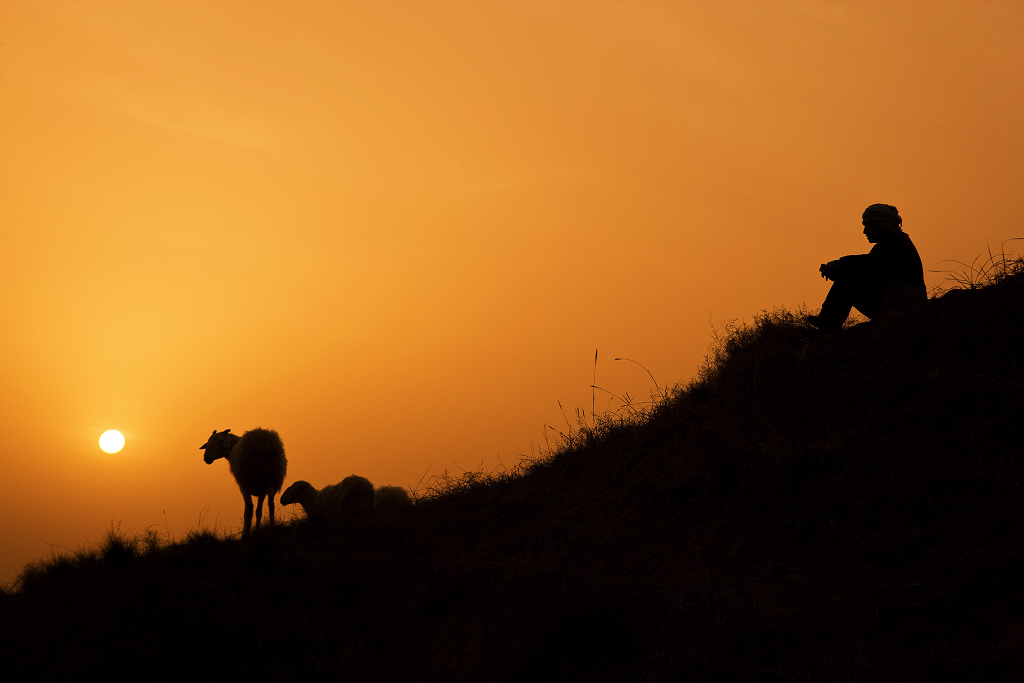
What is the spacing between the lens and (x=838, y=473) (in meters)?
7.49

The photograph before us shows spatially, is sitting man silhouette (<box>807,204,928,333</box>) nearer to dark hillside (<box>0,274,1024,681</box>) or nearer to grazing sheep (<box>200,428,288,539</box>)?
dark hillside (<box>0,274,1024,681</box>)

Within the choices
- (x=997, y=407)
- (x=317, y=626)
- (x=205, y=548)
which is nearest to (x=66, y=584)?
(x=205, y=548)

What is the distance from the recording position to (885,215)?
971 cm

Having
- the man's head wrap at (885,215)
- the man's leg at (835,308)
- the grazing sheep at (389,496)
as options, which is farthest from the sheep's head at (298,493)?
the man's head wrap at (885,215)

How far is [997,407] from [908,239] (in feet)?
10.2

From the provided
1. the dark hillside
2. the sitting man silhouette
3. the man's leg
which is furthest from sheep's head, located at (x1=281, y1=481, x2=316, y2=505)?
the sitting man silhouette

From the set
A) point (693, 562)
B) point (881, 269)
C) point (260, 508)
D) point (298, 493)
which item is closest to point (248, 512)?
point (260, 508)

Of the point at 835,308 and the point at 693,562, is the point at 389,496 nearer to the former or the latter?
the point at 693,562

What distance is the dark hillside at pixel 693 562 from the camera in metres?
5.54

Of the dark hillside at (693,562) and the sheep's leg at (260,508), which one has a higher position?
the sheep's leg at (260,508)

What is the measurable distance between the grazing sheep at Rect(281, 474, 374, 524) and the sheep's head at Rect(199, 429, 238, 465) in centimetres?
143

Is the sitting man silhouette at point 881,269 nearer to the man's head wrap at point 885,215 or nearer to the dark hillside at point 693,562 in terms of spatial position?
the man's head wrap at point 885,215

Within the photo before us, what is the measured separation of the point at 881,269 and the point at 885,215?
68cm

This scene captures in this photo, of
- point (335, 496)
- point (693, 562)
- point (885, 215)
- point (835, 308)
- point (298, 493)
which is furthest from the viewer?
point (298, 493)
